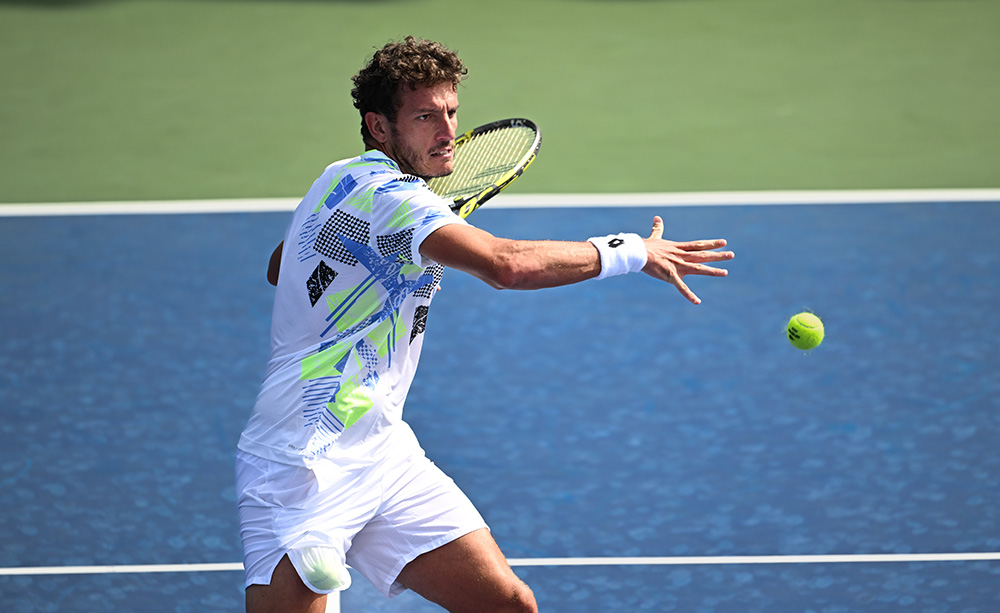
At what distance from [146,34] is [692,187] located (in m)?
5.87

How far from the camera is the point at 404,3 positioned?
460 inches

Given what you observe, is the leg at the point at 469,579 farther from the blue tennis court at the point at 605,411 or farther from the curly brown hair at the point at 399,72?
the curly brown hair at the point at 399,72

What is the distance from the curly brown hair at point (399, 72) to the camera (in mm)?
3236

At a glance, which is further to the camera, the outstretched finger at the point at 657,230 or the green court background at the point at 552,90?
the green court background at the point at 552,90

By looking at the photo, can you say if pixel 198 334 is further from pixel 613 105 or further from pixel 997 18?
pixel 997 18

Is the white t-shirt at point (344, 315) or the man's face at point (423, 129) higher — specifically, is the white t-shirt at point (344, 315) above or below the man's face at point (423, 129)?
below

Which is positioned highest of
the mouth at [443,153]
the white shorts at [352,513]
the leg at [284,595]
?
the mouth at [443,153]

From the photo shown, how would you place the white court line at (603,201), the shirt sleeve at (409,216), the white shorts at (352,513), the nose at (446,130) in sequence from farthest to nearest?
the white court line at (603,201) → the nose at (446,130) → the white shorts at (352,513) → the shirt sleeve at (409,216)

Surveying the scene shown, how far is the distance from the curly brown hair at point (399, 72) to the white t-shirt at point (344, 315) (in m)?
0.18

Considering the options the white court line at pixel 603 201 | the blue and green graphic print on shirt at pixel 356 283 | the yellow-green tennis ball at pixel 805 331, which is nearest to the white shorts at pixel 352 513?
the blue and green graphic print on shirt at pixel 356 283

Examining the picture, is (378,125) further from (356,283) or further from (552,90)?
(552,90)

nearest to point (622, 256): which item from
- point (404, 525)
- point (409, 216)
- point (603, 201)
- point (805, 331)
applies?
point (409, 216)

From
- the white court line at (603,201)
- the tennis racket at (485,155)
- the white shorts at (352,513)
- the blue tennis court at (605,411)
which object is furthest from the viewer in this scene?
the white court line at (603,201)

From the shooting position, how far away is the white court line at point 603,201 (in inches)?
301
